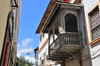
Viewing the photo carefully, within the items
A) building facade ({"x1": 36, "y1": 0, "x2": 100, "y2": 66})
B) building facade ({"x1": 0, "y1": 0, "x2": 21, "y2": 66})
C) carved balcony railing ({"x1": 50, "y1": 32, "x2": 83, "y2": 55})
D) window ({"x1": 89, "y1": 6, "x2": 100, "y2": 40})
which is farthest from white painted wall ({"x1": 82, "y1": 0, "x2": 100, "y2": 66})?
building facade ({"x1": 0, "y1": 0, "x2": 21, "y2": 66})

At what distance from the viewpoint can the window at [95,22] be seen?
8.59 m

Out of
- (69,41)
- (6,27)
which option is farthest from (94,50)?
(6,27)

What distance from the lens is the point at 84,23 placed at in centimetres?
1016

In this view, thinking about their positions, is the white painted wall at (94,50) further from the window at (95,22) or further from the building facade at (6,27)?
the building facade at (6,27)

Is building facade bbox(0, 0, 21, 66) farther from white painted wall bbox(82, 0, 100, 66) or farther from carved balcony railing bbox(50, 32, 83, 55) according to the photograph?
white painted wall bbox(82, 0, 100, 66)

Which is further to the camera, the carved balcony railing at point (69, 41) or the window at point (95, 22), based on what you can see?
the carved balcony railing at point (69, 41)

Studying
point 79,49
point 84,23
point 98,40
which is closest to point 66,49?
point 79,49

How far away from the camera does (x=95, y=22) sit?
29.1 feet

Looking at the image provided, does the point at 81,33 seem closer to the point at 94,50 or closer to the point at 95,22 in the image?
the point at 95,22

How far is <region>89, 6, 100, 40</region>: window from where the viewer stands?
8591 mm

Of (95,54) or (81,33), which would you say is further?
(81,33)

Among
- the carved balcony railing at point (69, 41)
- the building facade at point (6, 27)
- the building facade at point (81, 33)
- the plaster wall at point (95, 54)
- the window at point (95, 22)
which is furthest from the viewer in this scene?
the carved balcony railing at point (69, 41)

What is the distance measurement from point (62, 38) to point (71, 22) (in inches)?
131

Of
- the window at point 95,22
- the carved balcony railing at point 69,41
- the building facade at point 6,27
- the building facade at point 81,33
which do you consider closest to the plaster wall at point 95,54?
the building facade at point 81,33
